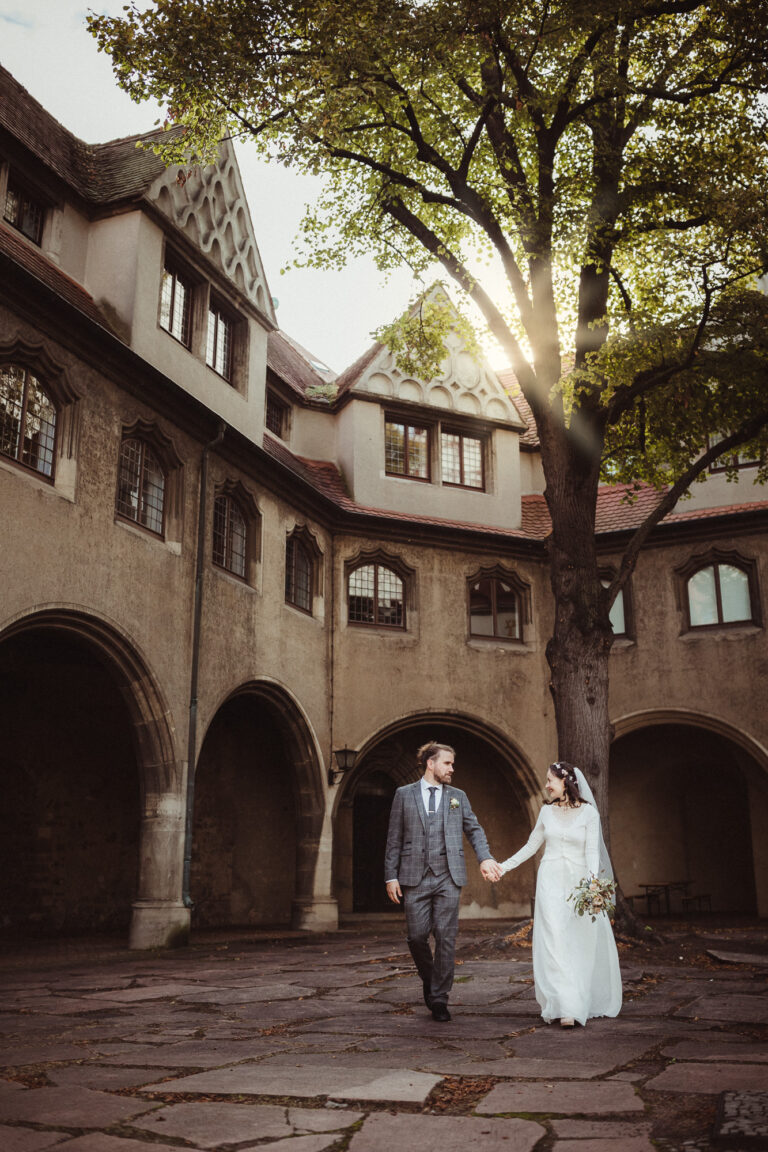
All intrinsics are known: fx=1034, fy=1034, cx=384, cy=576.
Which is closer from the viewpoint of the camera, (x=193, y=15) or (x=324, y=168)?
(x=193, y=15)

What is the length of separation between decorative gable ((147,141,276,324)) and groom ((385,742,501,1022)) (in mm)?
10431

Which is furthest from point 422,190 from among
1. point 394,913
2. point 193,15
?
point 394,913

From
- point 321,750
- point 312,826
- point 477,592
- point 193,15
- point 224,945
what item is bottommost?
point 224,945

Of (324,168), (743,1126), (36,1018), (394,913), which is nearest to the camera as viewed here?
(743,1126)

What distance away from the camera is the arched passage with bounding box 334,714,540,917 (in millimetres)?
19203

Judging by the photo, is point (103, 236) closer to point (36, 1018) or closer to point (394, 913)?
point (36, 1018)

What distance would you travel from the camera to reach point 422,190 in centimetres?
1256

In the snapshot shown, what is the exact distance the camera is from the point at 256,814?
1856 centimetres

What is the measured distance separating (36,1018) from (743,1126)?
488cm

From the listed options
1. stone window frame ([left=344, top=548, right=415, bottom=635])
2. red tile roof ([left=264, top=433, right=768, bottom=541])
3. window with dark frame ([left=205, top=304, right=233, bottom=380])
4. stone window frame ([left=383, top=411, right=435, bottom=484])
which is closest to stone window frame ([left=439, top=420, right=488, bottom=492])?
stone window frame ([left=383, top=411, right=435, bottom=484])

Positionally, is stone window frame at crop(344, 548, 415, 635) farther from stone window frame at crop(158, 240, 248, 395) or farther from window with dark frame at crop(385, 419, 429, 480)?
stone window frame at crop(158, 240, 248, 395)

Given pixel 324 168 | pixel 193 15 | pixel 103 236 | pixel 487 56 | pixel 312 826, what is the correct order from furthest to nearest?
pixel 312 826 < pixel 103 236 < pixel 324 168 < pixel 487 56 < pixel 193 15

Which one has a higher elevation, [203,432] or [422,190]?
[422,190]

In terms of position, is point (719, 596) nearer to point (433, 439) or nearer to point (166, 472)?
point (433, 439)
